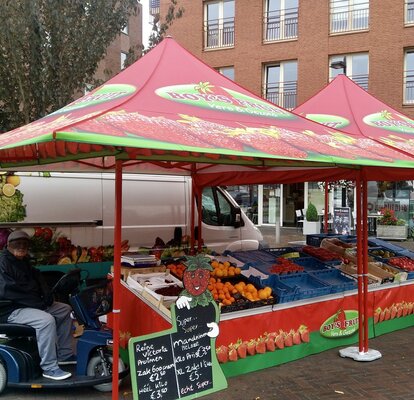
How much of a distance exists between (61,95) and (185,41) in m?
15.1

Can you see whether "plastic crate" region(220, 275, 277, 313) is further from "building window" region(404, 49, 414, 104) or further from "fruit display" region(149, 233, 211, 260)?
"building window" region(404, 49, 414, 104)

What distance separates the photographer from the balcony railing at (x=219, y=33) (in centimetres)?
2223

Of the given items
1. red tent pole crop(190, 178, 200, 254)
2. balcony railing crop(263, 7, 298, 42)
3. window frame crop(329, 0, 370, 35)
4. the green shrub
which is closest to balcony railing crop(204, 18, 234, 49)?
balcony railing crop(263, 7, 298, 42)

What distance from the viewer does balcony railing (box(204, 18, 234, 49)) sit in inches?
875

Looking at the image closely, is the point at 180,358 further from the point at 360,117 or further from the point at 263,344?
the point at 360,117

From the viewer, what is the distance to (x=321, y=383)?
15.4 feet

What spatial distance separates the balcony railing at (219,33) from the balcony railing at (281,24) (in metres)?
1.67

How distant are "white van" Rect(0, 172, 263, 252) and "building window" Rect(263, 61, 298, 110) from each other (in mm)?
13574

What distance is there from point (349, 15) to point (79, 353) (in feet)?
63.4

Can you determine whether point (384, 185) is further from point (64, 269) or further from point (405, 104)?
point (64, 269)

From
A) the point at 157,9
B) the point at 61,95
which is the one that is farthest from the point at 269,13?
the point at 61,95

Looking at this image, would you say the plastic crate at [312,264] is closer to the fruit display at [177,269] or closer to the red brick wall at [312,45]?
the fruit display at [177,269]

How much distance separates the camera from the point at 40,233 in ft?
21.5

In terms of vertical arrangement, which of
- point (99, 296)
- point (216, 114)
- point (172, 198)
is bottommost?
point (99, 296)
